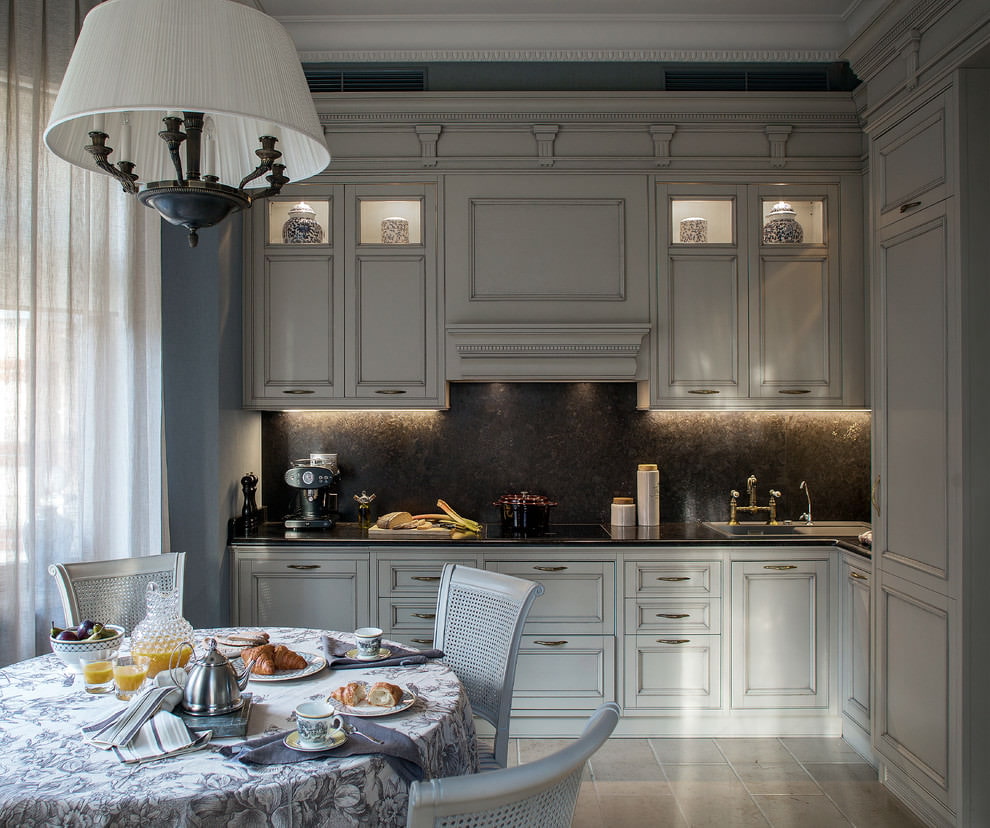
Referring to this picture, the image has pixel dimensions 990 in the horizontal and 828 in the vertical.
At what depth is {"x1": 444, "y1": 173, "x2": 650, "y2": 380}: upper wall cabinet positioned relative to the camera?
362 cm

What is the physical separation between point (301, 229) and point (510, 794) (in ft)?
10.2

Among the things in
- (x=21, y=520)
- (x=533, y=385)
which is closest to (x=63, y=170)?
(x=21, y=520)

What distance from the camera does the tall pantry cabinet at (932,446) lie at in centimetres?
240

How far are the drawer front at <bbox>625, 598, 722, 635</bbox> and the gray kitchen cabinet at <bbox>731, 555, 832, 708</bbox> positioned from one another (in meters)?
0.13

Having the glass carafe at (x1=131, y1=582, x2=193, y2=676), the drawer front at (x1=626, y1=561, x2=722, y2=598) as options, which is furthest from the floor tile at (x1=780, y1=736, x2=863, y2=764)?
the glass carafe at (x1=131, y1=582, x2=193, y2=676)

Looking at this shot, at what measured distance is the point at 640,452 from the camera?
3930mm

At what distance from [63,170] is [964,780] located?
3578 mm

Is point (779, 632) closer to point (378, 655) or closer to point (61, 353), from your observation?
point (378, 655)

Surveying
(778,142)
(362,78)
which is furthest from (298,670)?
(778,142)

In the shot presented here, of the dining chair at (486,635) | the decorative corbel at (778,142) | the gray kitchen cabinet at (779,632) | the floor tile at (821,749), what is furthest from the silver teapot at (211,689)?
the decorative corbel at (778,142)

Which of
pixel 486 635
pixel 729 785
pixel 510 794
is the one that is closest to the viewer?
pixel 510 794

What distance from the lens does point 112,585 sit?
98.4 inches

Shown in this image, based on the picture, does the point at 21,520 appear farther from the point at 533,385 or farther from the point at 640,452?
the point at 640,452

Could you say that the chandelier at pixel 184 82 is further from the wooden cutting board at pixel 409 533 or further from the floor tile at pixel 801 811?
the floor tile at pixel 801 811
